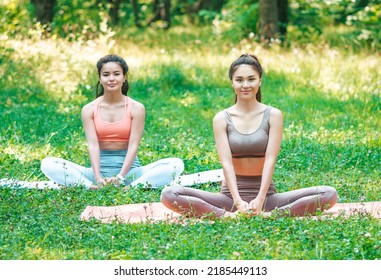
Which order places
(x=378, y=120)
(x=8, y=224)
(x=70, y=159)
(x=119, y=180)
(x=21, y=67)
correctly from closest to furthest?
(x=8, y=224) → (x=119, y=180) → (x=70, y=159) → (x=378, y=120) → (x=21, y=67)

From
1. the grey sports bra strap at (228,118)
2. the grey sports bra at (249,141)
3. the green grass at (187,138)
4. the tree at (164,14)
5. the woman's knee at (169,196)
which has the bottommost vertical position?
the tree at (164,14)

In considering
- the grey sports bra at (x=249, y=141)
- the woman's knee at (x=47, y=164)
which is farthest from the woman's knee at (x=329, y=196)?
the woman's knee at (x=47, y=164)

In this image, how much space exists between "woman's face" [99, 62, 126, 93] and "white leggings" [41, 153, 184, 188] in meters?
0.72

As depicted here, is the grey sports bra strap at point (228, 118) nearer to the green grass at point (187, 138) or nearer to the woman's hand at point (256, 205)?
the woman's hand at point (256, 205)

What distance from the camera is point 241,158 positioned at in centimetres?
656

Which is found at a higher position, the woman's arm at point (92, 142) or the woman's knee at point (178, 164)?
the woman's arm at point (92, 142)

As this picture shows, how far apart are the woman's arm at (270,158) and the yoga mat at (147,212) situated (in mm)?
521

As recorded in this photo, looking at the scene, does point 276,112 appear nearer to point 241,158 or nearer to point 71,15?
point 241,158

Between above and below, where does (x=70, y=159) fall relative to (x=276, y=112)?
below

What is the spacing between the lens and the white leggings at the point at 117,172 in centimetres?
777

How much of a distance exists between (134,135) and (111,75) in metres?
0.61
